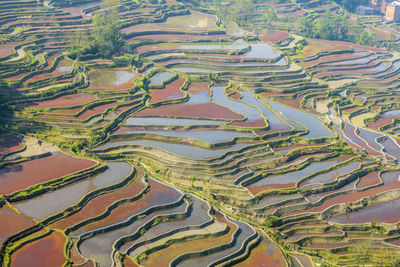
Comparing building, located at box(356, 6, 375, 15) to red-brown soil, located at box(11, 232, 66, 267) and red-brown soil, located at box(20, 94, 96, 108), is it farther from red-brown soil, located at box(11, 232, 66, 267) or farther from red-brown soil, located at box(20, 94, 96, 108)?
red-brown soil, located at box(11, 232, 66, 267)

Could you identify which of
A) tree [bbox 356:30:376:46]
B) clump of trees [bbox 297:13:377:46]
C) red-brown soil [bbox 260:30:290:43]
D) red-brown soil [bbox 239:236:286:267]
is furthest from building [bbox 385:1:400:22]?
red-brown soil [bbox 239:236:286:267]

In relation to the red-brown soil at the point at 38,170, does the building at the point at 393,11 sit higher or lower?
higher

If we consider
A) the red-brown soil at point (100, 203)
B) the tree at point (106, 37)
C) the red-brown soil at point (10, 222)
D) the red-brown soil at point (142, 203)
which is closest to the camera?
the red-brown soil at point (10, 222)

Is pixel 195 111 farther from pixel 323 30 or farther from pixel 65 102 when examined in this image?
pixel 323 30

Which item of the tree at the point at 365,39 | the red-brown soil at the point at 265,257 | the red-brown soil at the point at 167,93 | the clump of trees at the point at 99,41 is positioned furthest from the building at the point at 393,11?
the red-brown soil at the point at 265,257

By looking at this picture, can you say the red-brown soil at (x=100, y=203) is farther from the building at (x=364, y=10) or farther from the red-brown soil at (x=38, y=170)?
the building at (x=364, y=10)

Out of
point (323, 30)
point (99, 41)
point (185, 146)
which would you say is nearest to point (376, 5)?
point (323, 30)
